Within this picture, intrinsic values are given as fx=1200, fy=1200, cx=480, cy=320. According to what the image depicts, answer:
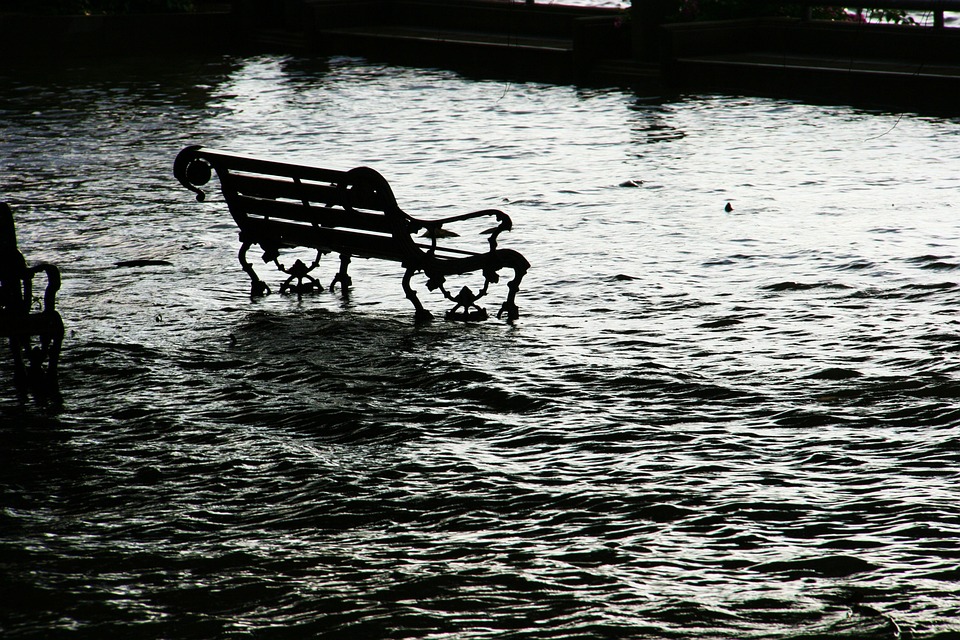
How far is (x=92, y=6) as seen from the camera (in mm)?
25141

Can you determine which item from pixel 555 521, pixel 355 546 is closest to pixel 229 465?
pixel 355 546

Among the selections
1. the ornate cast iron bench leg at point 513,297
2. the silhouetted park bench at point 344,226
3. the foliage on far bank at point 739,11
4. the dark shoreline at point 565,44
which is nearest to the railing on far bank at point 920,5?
the dark shoreline at point 565,44

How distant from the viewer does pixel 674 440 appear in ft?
19.2

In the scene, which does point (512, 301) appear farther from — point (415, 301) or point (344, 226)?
point (344, 226)

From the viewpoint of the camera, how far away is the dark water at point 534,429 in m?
4.49

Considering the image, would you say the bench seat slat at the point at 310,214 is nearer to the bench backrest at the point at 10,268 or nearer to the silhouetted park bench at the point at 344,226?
the silhouetted park bench at the point at 344,226

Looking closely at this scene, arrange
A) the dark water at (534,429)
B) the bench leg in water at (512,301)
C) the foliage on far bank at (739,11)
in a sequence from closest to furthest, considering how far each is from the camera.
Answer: the dark water at (534,429) → the bench leg in water at (512,301) → the foliage on far bank at (739,11)

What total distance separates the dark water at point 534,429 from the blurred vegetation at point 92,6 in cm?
1396

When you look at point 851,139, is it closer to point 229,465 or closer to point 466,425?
point 466,425

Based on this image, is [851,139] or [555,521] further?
[851,139]

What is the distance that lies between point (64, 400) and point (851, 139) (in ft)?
32.5

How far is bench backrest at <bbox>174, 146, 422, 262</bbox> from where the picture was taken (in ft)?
24.8

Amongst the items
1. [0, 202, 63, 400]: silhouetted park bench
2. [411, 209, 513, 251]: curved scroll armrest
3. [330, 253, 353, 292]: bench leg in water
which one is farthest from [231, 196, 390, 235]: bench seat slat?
[0, 202, 63, 400]: silhouetted park bench

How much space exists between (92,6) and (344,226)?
19.6 meters
